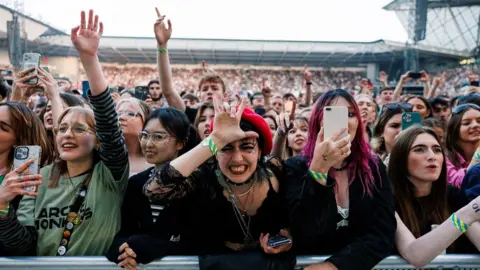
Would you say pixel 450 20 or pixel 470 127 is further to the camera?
pixel 450 20

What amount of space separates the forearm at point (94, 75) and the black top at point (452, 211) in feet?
5.62

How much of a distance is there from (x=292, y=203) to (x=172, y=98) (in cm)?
213

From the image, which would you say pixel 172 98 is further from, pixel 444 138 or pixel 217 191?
pixel 444 138

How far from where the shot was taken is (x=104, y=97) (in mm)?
1994

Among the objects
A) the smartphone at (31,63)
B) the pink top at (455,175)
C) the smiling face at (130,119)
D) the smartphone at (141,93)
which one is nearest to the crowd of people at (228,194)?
the pink top at (455,175)

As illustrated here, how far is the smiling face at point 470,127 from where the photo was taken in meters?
3.18

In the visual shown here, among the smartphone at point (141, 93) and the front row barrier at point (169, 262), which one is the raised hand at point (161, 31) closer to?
the smartphone at point (141, 93)

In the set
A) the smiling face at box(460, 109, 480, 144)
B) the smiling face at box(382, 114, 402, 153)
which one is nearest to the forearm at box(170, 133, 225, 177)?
the smiling face at box(382, 114, 402, 153)

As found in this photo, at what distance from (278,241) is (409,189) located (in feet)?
3.04

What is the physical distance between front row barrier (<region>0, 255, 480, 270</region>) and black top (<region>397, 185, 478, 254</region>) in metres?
0.22

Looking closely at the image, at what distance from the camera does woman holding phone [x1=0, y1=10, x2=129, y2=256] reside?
6.45 feet

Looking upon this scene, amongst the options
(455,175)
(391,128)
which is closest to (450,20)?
(391,128)

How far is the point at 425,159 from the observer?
2217 mm

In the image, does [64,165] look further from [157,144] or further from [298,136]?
[298,136]
